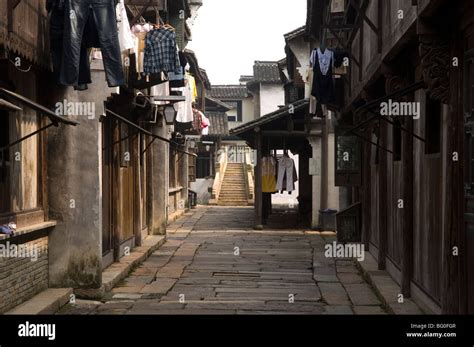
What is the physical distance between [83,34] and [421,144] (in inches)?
204

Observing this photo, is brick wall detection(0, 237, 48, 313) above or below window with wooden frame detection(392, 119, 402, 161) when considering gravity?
below

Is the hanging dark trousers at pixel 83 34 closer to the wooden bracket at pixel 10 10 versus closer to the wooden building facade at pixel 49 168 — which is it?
the wooden building facade at pixel 49 168

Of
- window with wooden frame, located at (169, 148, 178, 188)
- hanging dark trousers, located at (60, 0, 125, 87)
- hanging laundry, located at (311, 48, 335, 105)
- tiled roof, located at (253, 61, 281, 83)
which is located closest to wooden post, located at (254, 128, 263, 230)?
hanging laundry, located at (311, 48, 335, 105)

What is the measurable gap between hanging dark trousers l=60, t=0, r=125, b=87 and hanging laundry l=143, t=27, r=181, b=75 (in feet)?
10.4

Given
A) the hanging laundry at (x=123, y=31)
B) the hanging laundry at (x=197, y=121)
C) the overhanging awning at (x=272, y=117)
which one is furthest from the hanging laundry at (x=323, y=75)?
the hanging laundry at (x=197, y=121)

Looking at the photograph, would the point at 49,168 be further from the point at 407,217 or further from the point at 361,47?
the point at 361,47

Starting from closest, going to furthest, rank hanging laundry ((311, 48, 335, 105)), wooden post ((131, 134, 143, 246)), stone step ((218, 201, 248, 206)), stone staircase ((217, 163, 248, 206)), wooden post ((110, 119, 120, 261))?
1. wooden post ((110, 119, 120, 261))
2. hanging laundry ((311, 48, 335, 105))
3. wooden post ((131, 134, 143, 246))
4. stone step ((218, 201, 248, 206))
5. stone staircase ((217, 163, 248, 206))

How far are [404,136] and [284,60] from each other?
88.2 ft

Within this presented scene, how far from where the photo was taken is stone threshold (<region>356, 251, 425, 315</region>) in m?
9.64

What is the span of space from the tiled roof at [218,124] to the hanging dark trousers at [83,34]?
37046mm

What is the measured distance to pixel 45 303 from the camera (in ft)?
32.3

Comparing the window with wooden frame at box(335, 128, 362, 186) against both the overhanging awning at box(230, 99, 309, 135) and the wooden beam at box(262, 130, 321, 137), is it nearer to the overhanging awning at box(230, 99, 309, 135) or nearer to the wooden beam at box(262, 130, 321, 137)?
the overhanging awning at box(230, 99, 309, 135)

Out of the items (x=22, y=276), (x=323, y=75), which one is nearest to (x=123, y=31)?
(x=22, y=276)
